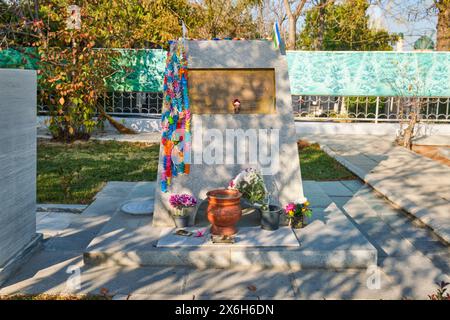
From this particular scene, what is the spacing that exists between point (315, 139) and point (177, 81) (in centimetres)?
982

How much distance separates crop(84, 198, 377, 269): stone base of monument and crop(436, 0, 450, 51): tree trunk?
636 inches

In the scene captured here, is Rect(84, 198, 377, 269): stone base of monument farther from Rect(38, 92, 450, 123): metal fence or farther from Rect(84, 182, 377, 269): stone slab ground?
Rect(38, 92, 450, 123): metal fence

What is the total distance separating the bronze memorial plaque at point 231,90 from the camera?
673cm

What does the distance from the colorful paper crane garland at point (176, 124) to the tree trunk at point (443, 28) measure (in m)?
16.2

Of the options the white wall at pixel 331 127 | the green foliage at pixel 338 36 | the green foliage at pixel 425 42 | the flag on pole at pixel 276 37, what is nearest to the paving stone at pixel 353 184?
the flag on pole at pixel 276 37

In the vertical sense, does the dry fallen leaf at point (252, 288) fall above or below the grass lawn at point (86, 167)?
below

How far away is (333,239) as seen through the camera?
603 centimetres

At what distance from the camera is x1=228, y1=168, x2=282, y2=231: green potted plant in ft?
20.5

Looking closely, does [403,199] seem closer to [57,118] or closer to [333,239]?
[333,239]

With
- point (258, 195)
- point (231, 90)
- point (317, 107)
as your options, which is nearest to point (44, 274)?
point (258, 195)

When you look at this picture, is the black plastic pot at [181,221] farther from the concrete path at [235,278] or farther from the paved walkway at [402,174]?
the paved walkway at [402,174]

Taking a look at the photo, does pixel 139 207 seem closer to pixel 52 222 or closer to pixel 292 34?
pixel 52 222

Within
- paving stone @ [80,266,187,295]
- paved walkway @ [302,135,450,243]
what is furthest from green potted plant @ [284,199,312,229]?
paved walkway @ [302,135,450,243]

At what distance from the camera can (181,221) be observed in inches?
249
